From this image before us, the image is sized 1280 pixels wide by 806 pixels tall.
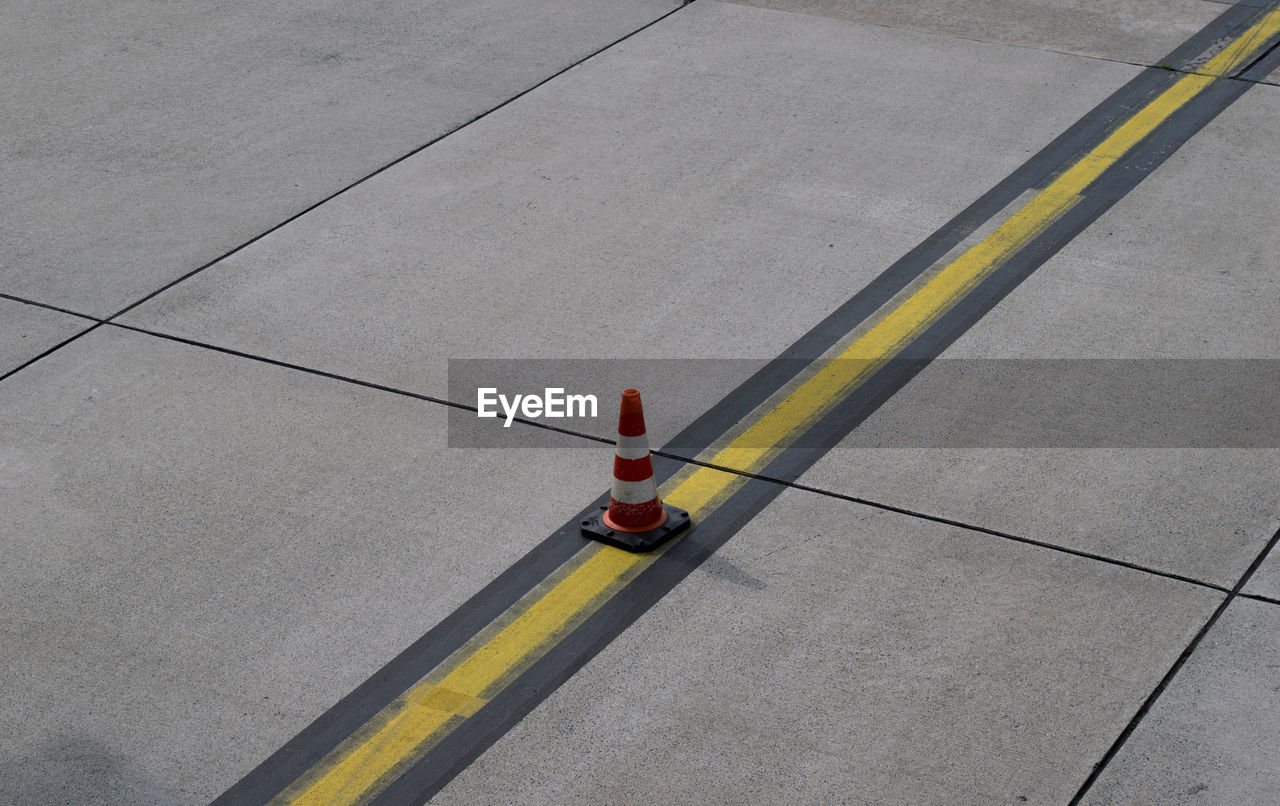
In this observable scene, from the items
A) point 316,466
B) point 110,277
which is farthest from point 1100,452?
point 110,277

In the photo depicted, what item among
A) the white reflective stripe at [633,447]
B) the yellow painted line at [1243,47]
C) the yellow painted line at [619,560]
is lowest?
the yellow painted line at [619,560]

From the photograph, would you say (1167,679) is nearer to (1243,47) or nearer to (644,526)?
(644,526)

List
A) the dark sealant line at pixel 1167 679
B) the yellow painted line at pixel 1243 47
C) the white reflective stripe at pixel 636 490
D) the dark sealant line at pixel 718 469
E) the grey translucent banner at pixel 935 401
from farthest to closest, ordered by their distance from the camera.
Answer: the yellow painted line at pixel 1243 47, the grey translucent banner at pixel 935 401, the white reflective stripe at pixel 636 490, the dark sealant line at pixel 718 469, the dark sealant line at pixel 1167 679

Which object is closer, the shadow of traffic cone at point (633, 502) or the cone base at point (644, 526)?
the shadow of traffic cone at point (633, 502)

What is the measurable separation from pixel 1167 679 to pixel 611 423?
247cm

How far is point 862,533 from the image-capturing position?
218 inches

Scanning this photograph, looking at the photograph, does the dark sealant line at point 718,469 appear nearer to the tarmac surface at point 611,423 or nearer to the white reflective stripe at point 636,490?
the tarmac surface at point 611,423

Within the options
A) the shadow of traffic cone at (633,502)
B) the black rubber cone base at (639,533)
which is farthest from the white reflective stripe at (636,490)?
the black rubber cone base at (639,533)

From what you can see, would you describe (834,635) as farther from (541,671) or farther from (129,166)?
(129,166)

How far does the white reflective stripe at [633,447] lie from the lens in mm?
5430

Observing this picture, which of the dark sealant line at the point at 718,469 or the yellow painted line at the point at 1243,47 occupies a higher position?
the yellow painted line at the point at 1243,47

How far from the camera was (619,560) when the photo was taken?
5.48m

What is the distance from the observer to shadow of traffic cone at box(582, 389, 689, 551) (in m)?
5.42

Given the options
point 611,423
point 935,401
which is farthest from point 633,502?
point 935,401
